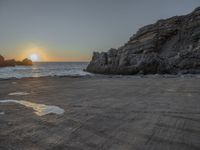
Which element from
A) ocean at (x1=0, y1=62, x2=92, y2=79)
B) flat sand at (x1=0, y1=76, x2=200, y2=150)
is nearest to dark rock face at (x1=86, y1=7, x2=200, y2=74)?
ocean at (x1=0, y1=62, x2=92, y2=79)

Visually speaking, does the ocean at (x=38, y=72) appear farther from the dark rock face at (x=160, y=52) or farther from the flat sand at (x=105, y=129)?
the flat sand at (x=105, y=129)

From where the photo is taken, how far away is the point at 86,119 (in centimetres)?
387

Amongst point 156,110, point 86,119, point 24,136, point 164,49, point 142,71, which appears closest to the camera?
point 24,136

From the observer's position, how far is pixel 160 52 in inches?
1454

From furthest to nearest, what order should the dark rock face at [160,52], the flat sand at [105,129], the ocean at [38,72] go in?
the ocean at [38,72]
the dark rock face at [160,52]
the flat sand at [105,129]

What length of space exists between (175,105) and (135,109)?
3.54 feet

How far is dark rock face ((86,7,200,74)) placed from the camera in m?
24.5

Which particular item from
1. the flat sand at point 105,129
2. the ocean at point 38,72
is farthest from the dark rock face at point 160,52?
the flat sand at point 105,129

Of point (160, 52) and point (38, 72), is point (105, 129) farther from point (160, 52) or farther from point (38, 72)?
point (160, 52)

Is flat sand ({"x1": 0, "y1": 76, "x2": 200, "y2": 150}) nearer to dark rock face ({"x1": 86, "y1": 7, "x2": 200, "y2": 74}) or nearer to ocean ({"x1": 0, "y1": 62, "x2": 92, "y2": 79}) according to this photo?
ocean ({"x1": 0, "y1": 62, "x2": 92, "y2": 79})

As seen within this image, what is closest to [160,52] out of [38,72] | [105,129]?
[38,72]

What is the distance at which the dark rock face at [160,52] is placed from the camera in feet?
80.2

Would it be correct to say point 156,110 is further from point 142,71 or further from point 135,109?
point 142,71

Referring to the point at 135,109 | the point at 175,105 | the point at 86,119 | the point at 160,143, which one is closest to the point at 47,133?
the point at 86,119
